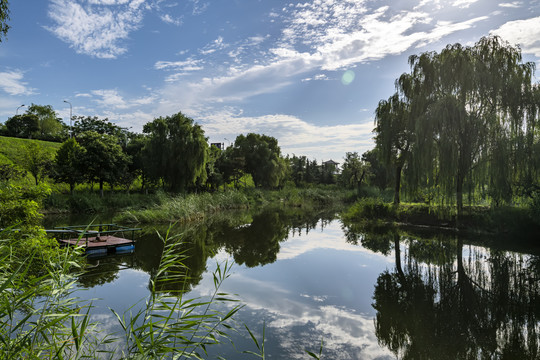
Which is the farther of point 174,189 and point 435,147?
point 174,189

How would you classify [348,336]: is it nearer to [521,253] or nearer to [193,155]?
[521,253]

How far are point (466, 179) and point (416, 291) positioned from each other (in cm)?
920

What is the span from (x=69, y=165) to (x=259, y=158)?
2062 centimetres

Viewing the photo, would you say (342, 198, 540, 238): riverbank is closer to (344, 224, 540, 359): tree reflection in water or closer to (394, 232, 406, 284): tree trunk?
(344, 224, 540, 359): tree reflection in water

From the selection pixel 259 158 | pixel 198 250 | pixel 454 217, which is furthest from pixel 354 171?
pixel 198 250

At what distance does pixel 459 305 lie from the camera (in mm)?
6008

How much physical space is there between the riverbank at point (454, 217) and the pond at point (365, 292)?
92cm

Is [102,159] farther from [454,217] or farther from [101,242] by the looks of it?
[454,217]

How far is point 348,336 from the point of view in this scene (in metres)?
4.91

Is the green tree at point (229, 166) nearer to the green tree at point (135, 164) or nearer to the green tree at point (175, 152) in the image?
the green tree at point (135, 164)

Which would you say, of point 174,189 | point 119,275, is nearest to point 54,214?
point 174,189

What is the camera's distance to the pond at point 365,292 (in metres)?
4.58

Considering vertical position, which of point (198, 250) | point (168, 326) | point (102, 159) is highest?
point (102, 159)

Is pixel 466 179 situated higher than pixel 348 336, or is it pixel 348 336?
pixel 466 179
